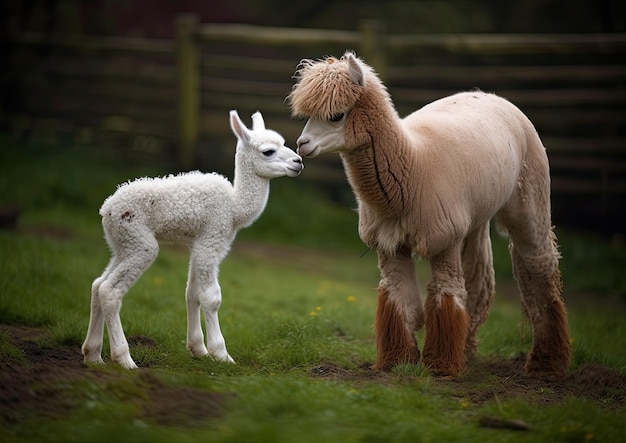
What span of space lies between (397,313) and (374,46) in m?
7.71

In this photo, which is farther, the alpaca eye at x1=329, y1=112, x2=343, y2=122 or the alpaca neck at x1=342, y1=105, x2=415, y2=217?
the alpaca neck at x1=342, y1=105, x2=415, y2=217

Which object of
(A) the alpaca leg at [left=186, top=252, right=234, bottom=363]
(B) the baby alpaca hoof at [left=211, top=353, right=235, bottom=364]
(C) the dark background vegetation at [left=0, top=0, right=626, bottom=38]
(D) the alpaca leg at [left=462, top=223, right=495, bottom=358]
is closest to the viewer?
(A) the alpaca leg at [left=186, top=252, right=234, bottom=363]

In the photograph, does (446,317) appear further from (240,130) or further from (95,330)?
(95,330)

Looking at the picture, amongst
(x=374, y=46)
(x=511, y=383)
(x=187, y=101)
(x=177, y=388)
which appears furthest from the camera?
(x=187, y=101)

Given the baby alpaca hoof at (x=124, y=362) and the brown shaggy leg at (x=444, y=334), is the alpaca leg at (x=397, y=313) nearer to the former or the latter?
the brown shaggy leg at (x=444, y=334)

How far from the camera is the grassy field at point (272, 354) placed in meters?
5.12

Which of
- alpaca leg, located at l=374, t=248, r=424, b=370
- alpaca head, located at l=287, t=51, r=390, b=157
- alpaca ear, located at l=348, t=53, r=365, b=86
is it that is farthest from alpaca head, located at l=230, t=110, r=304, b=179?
alpaca leg, located at l=374, t=248, r=424, b=370

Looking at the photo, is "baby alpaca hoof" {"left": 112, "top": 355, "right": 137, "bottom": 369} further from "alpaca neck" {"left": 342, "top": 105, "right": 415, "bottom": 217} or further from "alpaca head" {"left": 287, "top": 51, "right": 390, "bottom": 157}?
"alpaca neck" {"left": 342, "top": 105, "right": 415, "bottom": 217}

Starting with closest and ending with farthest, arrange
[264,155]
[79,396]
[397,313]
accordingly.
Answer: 1. [79,396]
2. [264,155]
3. [397,313]

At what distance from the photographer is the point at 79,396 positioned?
526 centimetres

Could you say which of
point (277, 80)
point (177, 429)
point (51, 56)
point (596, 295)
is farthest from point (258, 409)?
point (51, 56)

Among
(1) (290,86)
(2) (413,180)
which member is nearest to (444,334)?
(2) (413,180)

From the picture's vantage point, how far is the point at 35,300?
8.12 m

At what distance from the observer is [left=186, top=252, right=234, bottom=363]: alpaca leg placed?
644 centimetres
